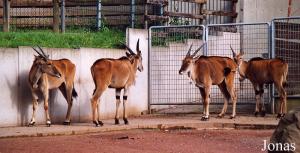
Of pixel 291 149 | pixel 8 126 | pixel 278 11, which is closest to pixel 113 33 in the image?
pixel 8 126

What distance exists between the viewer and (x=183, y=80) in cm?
1912

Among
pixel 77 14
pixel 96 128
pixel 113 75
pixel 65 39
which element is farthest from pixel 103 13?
pixel 96 128

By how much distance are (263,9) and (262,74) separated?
6.18 meters

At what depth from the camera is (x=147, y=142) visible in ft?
42.5

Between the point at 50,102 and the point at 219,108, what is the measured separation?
5.25 meters

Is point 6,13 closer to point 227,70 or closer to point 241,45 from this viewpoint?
point 227,70

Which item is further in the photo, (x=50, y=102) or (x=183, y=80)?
(x=183, y=80)

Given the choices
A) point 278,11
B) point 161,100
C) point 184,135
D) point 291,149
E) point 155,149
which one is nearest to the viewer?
point 291,149

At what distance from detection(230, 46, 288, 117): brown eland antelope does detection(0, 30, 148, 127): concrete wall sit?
9.05 feet

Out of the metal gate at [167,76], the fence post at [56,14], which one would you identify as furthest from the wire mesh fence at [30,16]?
the metal gate at [167,76]

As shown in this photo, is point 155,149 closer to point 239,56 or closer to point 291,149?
point 291,149

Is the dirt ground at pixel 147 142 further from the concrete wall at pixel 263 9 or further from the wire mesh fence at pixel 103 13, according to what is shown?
the concrete wall at pixel 263 9

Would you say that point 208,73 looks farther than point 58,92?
Yes

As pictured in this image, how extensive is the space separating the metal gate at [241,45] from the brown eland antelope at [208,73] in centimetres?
138
